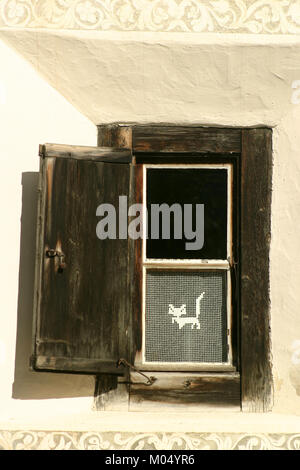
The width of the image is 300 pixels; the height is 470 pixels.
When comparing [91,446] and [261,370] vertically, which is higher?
[261,370]

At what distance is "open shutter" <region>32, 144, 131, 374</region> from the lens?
3.66 m

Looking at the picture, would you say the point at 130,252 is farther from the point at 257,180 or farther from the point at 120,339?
the point at 257,180

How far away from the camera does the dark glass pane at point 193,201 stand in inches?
156

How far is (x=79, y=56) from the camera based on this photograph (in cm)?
396

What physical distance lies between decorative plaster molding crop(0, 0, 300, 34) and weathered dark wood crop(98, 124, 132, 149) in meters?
0.42

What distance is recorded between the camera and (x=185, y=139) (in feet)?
13.1

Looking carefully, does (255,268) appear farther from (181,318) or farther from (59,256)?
(59,256)

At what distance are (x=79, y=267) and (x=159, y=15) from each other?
45.1 inches

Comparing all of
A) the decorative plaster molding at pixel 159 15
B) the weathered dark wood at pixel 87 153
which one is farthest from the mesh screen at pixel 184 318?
the decorative plaster molding at pixel 159 15

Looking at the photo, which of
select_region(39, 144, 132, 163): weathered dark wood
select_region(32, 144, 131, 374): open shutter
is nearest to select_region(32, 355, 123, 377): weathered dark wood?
select_region(32, 144, 131, 374): open shutter

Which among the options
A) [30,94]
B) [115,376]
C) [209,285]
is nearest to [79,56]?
[30,94]

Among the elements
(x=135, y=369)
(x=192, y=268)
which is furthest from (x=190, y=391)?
(x=192, y=268)

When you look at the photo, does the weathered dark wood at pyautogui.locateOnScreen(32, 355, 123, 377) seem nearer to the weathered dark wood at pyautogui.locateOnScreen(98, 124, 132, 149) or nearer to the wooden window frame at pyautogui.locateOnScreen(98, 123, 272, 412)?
the wooden window frame at pyautogui.locateOnScreen(98, 123, 272, 412)
